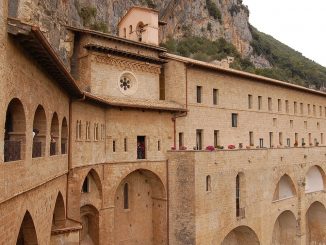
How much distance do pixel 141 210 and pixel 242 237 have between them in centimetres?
836

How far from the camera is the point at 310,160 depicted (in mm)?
33719

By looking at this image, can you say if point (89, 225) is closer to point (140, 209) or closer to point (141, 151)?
point (140, 209)

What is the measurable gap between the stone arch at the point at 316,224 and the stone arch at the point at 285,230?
5.36 meters

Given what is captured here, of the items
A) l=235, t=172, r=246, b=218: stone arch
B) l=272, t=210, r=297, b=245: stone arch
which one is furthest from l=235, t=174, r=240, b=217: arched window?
l=272, t=210, r=297, b=245: stone arch

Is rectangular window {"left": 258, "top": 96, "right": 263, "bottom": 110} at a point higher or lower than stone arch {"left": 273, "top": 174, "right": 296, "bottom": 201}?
higher

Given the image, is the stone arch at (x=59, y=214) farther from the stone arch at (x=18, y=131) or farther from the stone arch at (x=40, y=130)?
the stone arch at (x=18, y=131)

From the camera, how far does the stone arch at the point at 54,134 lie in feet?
44.2

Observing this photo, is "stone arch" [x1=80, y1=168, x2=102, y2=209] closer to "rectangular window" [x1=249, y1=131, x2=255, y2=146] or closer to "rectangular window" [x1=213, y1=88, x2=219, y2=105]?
"rectangular window" [x1=213, y1=88, x2=219, y2=105]

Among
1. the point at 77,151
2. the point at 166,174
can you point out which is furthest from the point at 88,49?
the point at 166,174

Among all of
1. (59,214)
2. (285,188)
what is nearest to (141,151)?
(59,214)

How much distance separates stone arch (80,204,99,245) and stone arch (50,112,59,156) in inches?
272

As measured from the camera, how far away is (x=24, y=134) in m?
9.23

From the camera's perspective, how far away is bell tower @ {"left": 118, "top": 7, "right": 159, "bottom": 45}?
26641mm

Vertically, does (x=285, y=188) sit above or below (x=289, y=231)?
above
